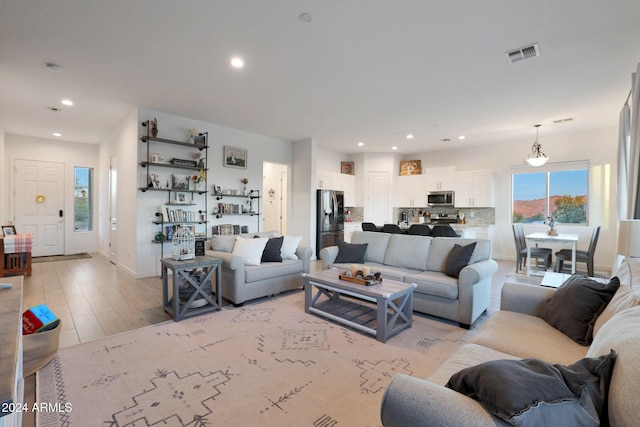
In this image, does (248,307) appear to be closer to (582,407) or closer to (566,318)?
(566,318)

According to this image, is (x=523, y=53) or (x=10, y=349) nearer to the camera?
(x=10, y=349)

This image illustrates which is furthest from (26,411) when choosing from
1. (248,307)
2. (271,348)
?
(248,307)

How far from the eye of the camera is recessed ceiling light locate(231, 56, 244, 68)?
326cm

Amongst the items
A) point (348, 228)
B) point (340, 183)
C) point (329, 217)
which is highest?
point (340, 183)

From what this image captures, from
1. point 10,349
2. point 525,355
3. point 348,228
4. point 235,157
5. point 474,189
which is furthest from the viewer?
point 348,228

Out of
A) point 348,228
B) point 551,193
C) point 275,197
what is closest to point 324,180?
point 348,228

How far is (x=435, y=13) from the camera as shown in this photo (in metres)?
2.48

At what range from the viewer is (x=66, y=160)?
292 inches

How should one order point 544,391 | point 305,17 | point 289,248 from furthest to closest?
point 289,248
point 305,17
point 544,391

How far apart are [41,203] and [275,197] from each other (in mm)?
5533

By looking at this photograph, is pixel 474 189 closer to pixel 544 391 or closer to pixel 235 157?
pixel 235 157

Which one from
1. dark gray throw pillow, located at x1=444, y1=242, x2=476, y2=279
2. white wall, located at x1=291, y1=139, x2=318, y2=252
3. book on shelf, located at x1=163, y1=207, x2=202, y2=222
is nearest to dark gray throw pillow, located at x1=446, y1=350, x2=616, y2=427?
dark gray throw pillow, located at x1=444, y1=242, x2=476, y2=279

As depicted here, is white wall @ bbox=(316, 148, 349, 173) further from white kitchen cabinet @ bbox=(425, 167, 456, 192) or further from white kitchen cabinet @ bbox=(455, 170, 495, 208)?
white kitchen cabinet @ bbox=(455, 170, 495, 208)

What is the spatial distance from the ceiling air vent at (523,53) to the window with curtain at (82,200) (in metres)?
9.23
